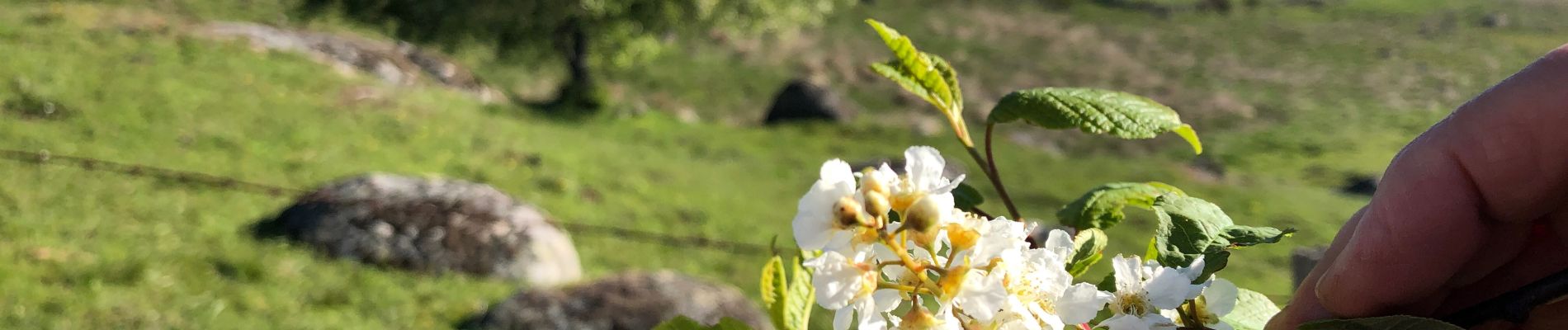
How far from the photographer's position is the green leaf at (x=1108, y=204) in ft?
3.01

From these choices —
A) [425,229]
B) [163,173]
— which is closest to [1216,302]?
[425,229]

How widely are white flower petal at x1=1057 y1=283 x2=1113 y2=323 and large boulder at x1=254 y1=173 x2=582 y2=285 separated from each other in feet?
22.5

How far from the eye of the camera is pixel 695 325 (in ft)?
2.60

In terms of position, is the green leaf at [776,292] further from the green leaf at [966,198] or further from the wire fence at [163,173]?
the wire fence at [163,173]

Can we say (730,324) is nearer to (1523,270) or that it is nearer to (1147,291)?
(1147,291)

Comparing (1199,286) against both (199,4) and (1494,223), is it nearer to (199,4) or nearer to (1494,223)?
(1494,223)

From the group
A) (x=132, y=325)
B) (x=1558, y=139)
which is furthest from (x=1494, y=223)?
(x=132, y=325)

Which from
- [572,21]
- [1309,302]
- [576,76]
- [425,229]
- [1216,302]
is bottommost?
[576,76]

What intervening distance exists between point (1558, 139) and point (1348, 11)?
42.2m

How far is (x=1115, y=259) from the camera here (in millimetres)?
744

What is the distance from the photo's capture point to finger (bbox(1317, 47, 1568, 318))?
80 centimetres

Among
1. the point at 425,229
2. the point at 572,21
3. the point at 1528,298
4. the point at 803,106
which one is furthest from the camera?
the point at 803,106

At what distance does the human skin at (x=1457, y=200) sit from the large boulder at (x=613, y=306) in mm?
5033

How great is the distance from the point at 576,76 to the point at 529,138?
5.14 meters
